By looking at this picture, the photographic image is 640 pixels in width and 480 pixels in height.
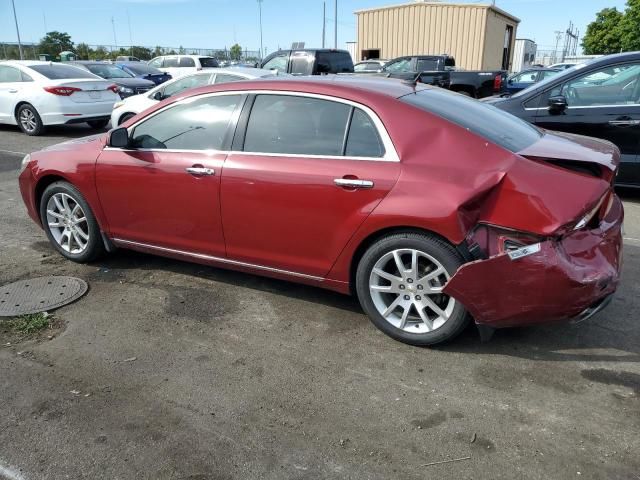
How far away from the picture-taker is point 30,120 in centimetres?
1216

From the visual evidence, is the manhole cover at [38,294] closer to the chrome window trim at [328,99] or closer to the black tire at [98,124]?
the chrome window trim at [328,99]

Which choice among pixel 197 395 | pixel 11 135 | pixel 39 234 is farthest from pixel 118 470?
pixel 11 135

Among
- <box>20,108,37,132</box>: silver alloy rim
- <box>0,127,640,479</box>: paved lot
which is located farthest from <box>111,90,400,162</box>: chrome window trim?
<box>20,108,37,132</box>: silver alloy rim

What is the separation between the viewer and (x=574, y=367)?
3215 millimetres

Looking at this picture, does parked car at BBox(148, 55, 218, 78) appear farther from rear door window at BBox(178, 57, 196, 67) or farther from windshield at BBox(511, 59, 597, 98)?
windshield at BBox(511, 59, 597, 98)

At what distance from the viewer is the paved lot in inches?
98.7

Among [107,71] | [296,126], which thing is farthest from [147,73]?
[296,126]

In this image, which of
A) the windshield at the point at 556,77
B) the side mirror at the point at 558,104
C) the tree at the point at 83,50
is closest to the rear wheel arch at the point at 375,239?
the side mirror at the point at 558,104

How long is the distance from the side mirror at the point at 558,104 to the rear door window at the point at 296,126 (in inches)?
160

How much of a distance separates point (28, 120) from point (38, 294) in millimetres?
9525

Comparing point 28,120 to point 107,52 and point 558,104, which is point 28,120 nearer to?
point 558,104

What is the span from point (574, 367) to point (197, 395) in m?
2.16

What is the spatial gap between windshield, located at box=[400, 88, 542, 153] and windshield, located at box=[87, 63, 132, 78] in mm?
15914

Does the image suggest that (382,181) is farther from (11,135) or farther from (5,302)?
(11,135)
